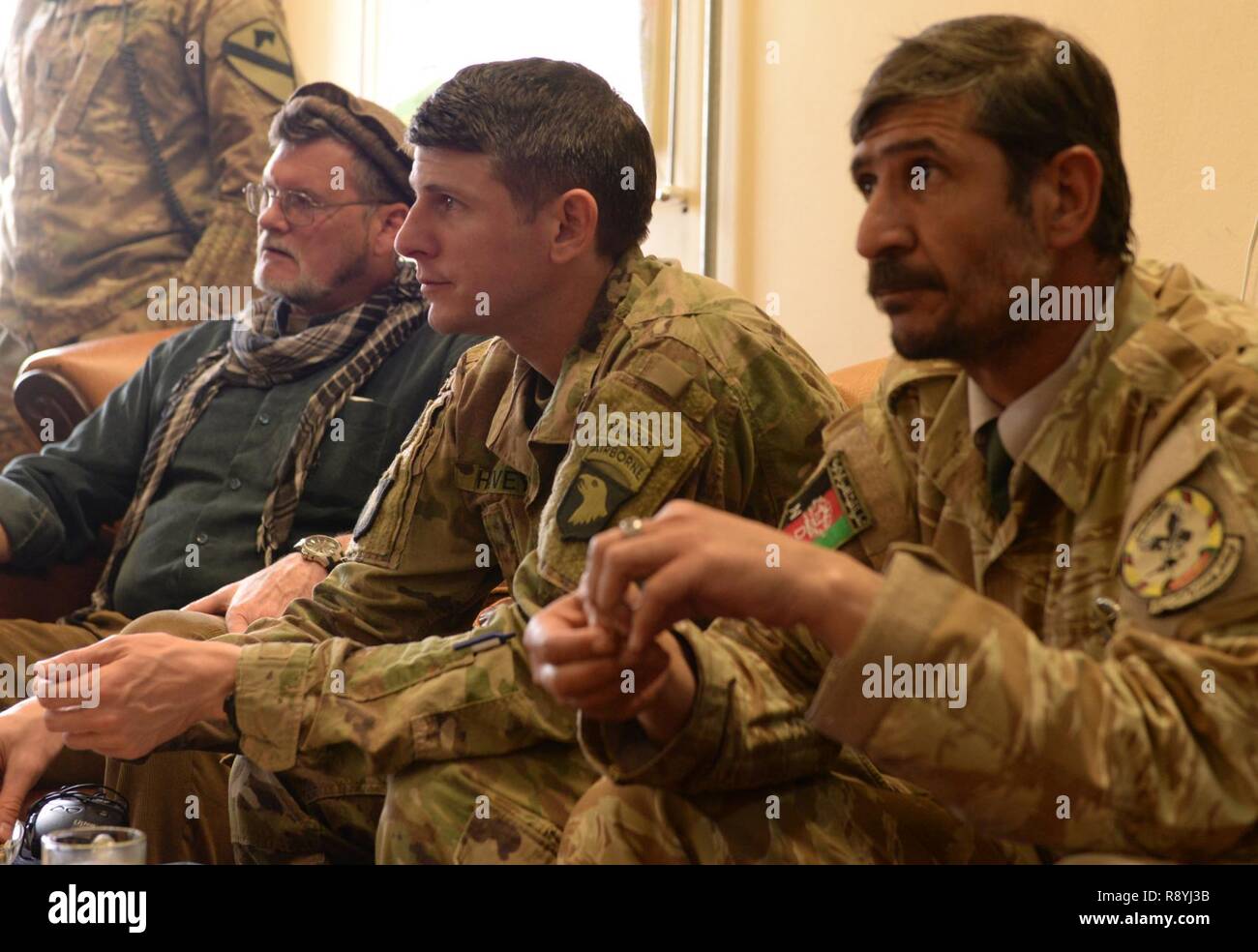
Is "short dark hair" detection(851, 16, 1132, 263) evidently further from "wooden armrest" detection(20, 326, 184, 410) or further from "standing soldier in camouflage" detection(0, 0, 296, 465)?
"standing soldier in camouflage" detection(0, 0, 296, 465)

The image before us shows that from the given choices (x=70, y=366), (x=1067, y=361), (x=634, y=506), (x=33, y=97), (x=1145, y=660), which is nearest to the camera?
(x=1145, y=660)

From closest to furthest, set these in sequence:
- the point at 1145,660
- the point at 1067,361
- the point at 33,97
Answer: the point at 1145,660, the point at 1067,361, the point at 33,97

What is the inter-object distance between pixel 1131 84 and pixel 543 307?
0.98 meters

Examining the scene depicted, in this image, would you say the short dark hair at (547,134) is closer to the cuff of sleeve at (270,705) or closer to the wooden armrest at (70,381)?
the cuff of sleeve at (270,705)

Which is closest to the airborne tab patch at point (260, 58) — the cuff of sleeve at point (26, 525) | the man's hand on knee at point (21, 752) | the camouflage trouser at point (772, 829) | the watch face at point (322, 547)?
the cuff of sleeve at point (26, 525)

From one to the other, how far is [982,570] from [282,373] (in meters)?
1.50

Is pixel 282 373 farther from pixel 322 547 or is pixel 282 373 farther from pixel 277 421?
pixel 322 547

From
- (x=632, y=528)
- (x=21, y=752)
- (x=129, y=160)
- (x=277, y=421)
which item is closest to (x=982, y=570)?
(x=632, y=528)

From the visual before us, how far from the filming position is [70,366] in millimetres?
2777

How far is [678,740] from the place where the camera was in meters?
1.18

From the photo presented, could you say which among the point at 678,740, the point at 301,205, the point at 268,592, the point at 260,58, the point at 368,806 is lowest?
the point at 368,806

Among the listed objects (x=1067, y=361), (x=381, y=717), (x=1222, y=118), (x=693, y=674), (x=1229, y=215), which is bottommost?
(x=381, y=717)
